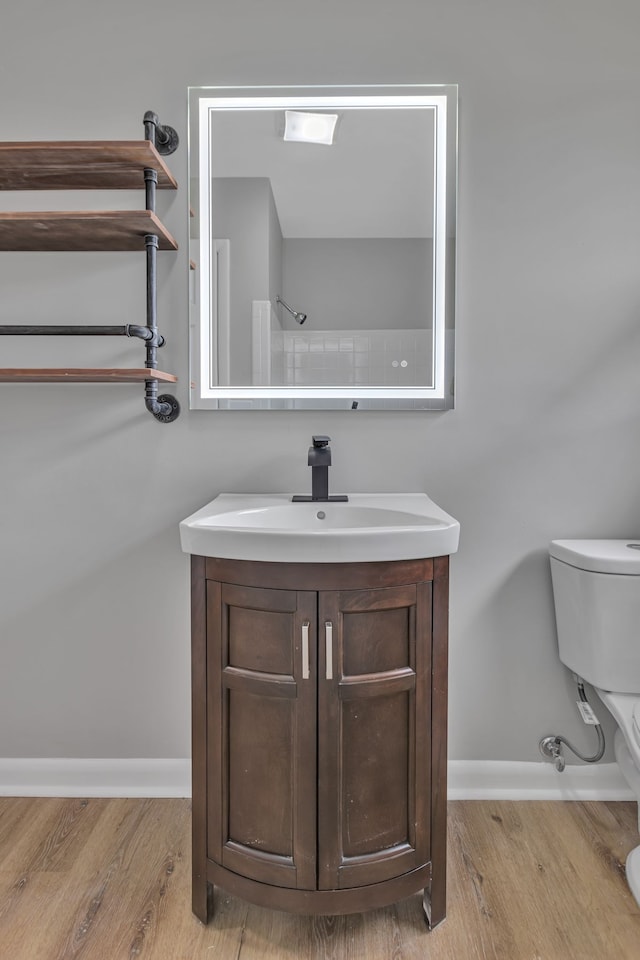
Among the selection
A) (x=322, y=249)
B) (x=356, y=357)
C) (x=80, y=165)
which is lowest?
(x=356, y=357)

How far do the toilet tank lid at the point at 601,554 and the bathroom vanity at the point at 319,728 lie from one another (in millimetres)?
485

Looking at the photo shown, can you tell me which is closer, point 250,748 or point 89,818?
point 250,748

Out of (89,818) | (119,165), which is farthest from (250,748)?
(119,165)

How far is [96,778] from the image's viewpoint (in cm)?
162

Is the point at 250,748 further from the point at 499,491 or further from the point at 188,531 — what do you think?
the point at 499,491

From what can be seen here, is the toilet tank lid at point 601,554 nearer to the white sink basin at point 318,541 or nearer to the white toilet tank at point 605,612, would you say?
the white toilet tank at point 605,612

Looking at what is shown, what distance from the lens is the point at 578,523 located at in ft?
5.27

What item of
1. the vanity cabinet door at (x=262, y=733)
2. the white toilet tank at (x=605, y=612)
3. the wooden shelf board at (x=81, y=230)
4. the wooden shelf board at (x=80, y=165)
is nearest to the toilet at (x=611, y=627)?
the white toilet tank at (x=605, y=612)

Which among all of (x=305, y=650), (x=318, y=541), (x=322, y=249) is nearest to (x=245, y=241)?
(x=322, y=249)

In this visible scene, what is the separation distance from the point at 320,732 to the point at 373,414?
86cm

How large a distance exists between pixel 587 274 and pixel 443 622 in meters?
1.09

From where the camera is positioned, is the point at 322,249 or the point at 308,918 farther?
the point at 322,249

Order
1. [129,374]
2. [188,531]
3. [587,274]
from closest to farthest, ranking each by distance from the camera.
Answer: [188,531]
[129,374]
[587,274]

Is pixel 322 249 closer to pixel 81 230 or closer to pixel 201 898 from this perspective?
pixel 81 230
